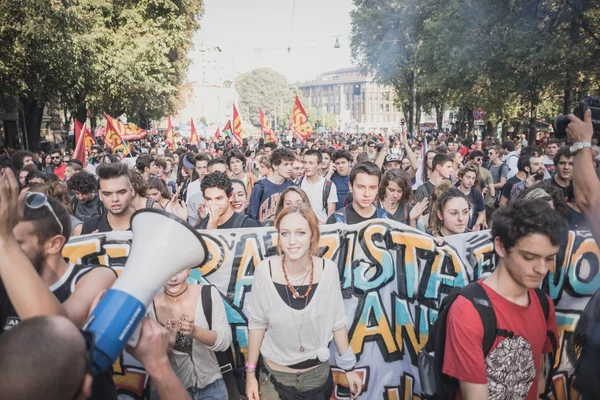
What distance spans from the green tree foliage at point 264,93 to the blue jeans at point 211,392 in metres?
89.6

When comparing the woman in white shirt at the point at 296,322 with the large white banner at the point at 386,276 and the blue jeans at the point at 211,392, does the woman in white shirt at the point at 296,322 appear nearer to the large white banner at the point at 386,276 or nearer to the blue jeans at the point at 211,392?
the blue jeans at the point at 211,392

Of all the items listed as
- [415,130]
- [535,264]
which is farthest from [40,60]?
[415,130]

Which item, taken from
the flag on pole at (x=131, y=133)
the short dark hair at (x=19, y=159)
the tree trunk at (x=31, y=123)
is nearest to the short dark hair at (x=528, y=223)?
the short dark hair at (x=19, y=159)

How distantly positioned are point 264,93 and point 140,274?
9407cm

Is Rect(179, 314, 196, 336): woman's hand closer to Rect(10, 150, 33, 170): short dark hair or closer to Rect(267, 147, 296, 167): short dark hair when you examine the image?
Rect(267, 147, 296, 167): short dark hair

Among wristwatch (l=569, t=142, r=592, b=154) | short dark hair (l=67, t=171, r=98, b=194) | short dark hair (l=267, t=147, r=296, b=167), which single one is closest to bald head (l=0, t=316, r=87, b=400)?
wristwatch (l=569, t=142, r=592, b=154)

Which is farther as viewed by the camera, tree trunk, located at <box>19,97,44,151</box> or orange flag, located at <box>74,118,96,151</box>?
tree trunk, located at <box>19,97,44,151</box>

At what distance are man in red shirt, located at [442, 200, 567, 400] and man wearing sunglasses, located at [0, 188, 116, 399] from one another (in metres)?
1.49

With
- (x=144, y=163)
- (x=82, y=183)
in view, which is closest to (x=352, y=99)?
(x=144, y=163)

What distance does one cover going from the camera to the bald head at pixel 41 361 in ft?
3.86

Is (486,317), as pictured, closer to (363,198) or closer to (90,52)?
(363,198)

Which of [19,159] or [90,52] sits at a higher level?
[90,52]

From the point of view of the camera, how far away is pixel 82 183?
525 centimetres

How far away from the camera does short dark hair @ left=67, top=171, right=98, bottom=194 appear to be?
5223 mm
